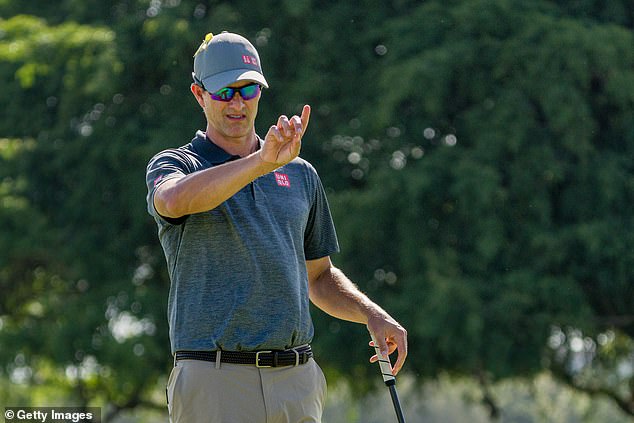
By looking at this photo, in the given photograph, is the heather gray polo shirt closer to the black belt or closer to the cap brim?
the black belt

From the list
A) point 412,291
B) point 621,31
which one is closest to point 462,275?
point 412,291

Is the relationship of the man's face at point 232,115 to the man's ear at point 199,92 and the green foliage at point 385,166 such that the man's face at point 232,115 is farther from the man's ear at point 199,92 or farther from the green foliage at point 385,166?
the green foliage at point 385,166

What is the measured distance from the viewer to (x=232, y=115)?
373 centimetres

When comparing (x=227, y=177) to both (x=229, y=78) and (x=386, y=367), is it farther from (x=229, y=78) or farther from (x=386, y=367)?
(x=386, y=367)

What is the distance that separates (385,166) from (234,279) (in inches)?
372

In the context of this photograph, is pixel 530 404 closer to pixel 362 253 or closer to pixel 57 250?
pixel 362 253

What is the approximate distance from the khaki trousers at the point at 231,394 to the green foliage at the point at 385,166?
8349 mm

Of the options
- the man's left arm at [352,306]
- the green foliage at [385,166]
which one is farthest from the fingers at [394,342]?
the green foliage at [385,166]

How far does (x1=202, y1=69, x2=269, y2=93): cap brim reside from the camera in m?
3.65

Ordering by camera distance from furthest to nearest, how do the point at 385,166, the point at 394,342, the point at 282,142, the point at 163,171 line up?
the point at 385,166 < the point at 394,342 < the point at 163,171 < the point at 282,142

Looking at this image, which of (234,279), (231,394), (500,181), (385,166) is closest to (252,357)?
(231,394)

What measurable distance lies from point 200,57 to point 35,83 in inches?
439

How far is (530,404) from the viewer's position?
15.5 m

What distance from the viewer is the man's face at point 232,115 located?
12.2 feet
